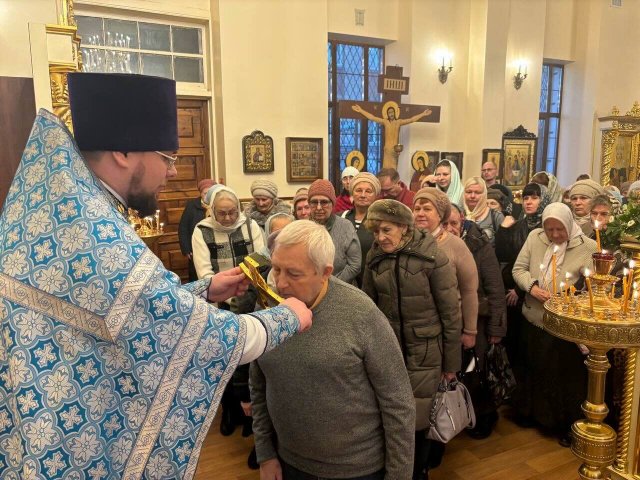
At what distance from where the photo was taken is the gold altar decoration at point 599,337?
6.55 ft

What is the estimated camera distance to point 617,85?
11648 mm

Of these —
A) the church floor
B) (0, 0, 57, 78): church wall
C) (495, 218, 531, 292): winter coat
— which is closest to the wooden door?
(0, 0, 57, 78): church wall

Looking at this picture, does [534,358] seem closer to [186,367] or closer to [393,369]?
[393,369]

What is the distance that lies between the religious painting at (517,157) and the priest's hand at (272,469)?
9087 mm

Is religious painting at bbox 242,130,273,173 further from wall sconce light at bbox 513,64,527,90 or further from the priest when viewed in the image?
the priest

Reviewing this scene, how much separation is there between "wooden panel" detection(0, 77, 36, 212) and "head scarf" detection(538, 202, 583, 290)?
15.6 feet

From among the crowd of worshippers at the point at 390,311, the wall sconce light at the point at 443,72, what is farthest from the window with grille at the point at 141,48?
the wall sconce light at the point at 443,72

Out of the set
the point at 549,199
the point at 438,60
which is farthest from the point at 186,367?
the point at 438,60

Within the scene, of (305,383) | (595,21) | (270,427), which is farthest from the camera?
(595,21)

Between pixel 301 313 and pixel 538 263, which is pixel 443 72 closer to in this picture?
pixel 538 263

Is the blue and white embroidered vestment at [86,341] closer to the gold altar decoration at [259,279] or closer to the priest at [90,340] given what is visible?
the priest at [90,340]

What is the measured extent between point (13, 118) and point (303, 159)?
4102 millimetres

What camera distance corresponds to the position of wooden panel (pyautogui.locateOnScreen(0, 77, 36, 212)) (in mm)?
5141

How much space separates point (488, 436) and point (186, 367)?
9.86 ft
